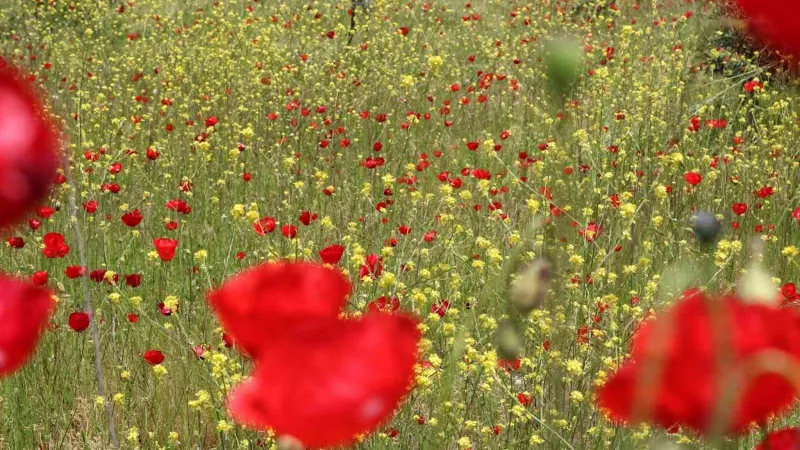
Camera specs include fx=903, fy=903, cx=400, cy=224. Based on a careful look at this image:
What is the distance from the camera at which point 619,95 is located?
14.8ft

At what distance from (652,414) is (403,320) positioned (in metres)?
0.14

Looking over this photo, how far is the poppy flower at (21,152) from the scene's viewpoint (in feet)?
1.26

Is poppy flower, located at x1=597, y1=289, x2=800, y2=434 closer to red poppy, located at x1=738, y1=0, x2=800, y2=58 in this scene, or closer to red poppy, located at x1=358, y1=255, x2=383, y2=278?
red poppy, located at x1=738, y1=0, x2=800, y2=58

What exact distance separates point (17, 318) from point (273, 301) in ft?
0.41

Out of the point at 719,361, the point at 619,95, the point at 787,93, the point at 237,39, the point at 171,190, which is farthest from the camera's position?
the point at 237,39

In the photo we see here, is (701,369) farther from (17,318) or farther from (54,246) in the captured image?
(54,246)

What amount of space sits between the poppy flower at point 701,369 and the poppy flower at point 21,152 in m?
0.30

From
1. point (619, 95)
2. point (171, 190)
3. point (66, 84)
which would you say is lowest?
point (66, 84)

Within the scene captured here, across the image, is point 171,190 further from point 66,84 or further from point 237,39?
point 237,39

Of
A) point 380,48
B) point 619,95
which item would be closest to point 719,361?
point 619,95

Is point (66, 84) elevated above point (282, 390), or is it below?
below

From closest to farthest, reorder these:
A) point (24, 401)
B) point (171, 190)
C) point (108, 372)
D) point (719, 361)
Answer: point (719, 361)
point (24, 401)
point (108, 372)
point (171, 190)

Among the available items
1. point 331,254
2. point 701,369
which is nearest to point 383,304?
point 331,254

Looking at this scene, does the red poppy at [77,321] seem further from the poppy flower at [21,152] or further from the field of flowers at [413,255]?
the poppy flower at [21,152]
